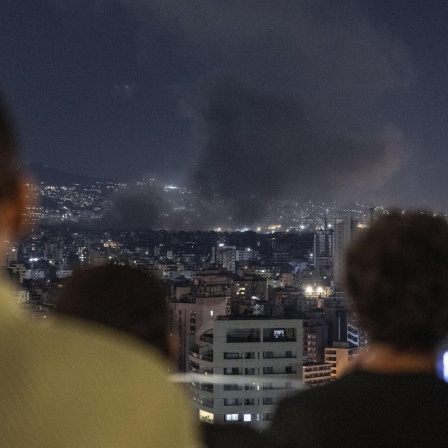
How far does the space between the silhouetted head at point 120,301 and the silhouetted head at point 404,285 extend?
1.13 feet

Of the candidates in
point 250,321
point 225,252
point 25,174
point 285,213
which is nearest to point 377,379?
point 25,174

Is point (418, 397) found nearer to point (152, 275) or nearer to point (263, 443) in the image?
point (263, 443)

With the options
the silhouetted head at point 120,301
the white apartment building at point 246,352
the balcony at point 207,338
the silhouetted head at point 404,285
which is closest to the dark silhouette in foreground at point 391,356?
the silhouetted head at point 404,285

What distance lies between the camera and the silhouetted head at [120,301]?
2.21ft

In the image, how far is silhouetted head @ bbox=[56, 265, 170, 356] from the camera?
2.21ft

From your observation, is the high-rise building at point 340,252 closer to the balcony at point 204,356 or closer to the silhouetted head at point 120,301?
the silhouetted head at point 120,301

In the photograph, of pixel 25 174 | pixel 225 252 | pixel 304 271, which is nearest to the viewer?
pixel 25 174

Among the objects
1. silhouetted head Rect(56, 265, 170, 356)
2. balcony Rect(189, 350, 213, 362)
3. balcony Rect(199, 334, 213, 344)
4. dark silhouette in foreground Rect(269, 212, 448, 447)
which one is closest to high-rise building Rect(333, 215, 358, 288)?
dark silhouette in foreground Rect(269, 212, 448, 447)

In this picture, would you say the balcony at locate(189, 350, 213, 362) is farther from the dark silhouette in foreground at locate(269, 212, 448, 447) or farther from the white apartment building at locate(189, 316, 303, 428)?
the dark silhouette in foreground at locate(269, 212, 448, 447)

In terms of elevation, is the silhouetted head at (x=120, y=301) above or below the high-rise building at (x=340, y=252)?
below

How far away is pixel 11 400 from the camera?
13.3 inches

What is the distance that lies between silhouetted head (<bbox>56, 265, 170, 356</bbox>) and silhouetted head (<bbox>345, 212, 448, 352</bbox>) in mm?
345

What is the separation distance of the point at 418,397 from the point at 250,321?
10.3 feet

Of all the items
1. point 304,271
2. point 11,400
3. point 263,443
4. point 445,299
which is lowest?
point 263,443
